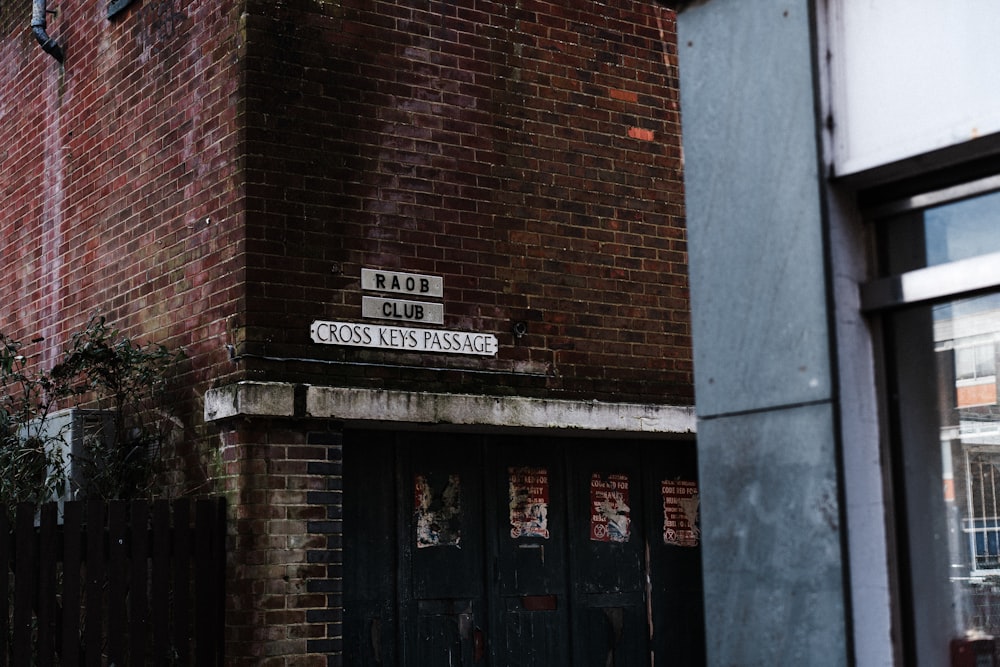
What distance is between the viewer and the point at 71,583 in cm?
726

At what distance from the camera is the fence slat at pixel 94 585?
7.23 meters

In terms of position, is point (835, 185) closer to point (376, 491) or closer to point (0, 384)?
point (376, 491)

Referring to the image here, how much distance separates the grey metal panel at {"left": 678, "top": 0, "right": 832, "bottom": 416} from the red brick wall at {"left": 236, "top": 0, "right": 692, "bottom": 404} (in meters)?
3.42

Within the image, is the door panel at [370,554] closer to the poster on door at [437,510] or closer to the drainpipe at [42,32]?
the poster on door at [437,510]

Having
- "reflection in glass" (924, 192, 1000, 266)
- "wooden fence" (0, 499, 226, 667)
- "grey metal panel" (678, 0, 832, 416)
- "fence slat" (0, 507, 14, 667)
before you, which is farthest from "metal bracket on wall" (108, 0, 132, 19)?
"reflection in glass" (924, 192, 1000, 266)

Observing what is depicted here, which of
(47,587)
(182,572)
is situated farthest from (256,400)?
(47,587)

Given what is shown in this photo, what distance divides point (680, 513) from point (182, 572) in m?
3.75

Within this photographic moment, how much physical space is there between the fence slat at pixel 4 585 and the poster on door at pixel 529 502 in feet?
10.5

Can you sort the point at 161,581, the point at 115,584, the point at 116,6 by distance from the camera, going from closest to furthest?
the point at 115,584, the point at 161,581, the point at 116,6

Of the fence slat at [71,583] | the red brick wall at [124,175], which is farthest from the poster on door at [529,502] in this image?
the fence slat at [71,583]

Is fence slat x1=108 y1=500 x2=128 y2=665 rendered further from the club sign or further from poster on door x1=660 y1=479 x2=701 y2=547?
poster on door x1=660 y1=479 x2=701 y2=547

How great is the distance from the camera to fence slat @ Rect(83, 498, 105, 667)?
23.7 feet

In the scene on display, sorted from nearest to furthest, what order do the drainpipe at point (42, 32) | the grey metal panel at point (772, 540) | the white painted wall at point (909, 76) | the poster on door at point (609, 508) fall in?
the white painted wall at point (909, 76) → the grey metal panel at point (772, 540) → the poster on door at point (609, 508) → the drainpipe at point (42, 32)

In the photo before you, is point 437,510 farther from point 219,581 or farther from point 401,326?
point 219,581
